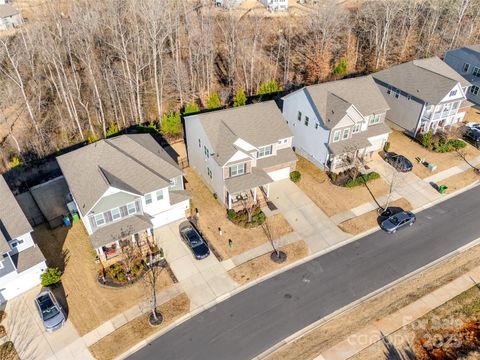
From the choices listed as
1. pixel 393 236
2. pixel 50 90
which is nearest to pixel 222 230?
pixel 393 236

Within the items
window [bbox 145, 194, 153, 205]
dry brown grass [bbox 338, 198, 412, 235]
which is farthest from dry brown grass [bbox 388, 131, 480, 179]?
window [bbox 145, 194, 153, 205]

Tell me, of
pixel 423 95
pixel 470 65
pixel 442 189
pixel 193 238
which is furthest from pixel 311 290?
pixel 470 65

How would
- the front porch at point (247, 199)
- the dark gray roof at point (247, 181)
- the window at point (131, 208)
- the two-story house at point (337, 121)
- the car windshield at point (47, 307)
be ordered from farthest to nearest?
1. the two-story house at point (337, 121)
2. the front porch at point (247, 199)
3. the dark gray roof at point (247, 181)
4. the window at point (131, 208)
5. the car windshield at point (47, 307)

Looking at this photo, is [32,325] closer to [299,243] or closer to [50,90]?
[299,243]

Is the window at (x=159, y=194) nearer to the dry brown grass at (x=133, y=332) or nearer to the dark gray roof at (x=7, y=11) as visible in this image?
the dry brown grass at (x=133, y=332)

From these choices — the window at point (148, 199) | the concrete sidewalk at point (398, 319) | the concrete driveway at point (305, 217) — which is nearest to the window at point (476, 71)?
the concrete sidewalk at point (398, 319)

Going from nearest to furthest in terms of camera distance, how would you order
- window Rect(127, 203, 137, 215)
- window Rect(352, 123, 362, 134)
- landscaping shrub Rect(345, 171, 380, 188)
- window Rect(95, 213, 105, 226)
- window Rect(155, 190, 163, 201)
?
window Rect(95, 213, 105, 226) < window Rect(127, 203, 137, 215) < window Rect(155, 190, 163, 201) < landscaping shrub Rect(345, 171, 380, 188) < window Rect(352, 123, 362, 134)

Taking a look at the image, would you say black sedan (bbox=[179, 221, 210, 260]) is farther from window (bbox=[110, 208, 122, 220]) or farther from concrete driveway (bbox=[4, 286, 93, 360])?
concrete driveway (bbox=[4, 286, 93, 360])
